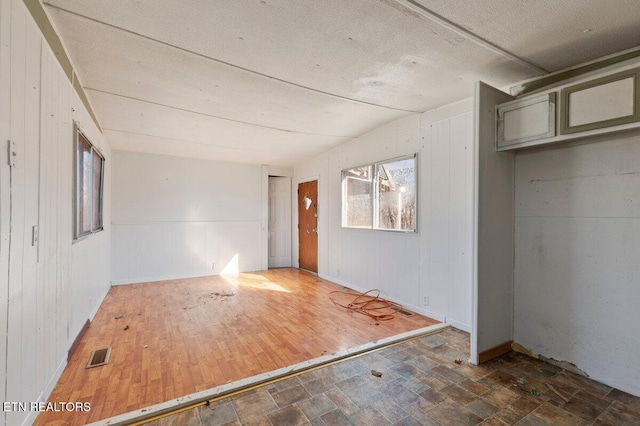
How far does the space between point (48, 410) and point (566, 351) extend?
3780mm

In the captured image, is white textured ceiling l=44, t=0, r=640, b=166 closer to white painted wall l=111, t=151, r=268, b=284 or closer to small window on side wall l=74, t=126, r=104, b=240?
small window on side wall l=74, t=126, r=104, b=240

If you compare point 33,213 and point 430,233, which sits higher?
point 33,213

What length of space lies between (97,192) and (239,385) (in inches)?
129

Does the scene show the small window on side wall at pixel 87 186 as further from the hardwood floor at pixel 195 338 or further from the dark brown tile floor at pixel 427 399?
the dark brown tile floor at pixel 427 399

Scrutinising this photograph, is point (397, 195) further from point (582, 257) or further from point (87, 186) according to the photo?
point (87, 186)

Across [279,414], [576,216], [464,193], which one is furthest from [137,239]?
[576,216]

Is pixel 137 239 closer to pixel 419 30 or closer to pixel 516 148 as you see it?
pixel 419 30

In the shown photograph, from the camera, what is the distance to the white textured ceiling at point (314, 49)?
1.71 metres

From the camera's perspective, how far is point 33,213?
1673 mm

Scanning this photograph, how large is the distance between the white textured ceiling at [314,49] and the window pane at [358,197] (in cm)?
129

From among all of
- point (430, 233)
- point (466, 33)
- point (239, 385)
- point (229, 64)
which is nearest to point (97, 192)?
point (229, 64)

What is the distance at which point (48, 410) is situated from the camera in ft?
5.92

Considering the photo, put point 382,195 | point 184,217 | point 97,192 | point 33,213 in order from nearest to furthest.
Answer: point 33,213, point 97,192, point 382,195, point 184,217

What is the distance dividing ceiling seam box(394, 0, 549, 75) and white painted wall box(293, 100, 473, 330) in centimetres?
71
